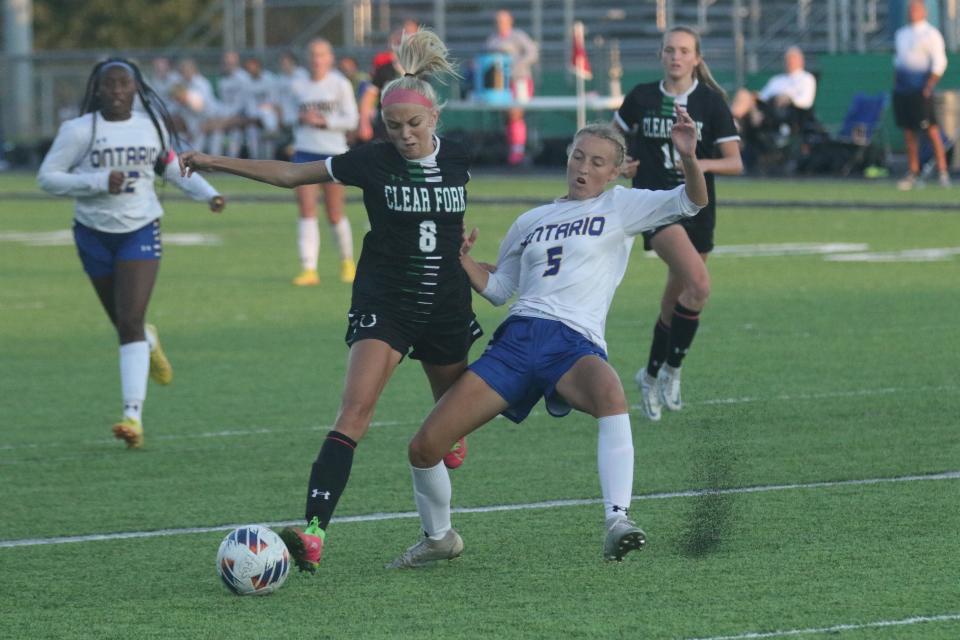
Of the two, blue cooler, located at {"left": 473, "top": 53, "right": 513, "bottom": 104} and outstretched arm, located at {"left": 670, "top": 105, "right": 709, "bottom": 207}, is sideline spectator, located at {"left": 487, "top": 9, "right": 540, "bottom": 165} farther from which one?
outstretched arm, located at {"left": 670, "top": 105, "right": 709, "bottom": 207}

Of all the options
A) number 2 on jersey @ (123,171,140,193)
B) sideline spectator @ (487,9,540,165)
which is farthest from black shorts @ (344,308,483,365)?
sideline spectator @ (487,9,540,165)

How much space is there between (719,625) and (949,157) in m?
25.4

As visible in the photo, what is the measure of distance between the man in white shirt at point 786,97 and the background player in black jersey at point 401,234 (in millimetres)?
22851

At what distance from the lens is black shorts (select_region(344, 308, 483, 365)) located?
7.12 m

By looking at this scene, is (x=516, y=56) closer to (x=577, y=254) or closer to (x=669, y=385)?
(x=669, y=385)

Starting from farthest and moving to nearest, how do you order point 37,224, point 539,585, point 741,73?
point 741,73, point 37,224, point 539,585

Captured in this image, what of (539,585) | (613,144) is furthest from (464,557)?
(613,144)

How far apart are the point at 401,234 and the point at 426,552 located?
3.95 feet

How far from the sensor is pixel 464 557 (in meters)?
7.20

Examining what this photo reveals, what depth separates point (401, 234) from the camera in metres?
7.20

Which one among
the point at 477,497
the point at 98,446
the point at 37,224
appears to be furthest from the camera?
the point at 37,224

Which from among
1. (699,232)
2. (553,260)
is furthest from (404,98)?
(699,232)

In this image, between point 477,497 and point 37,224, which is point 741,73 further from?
point 477,497

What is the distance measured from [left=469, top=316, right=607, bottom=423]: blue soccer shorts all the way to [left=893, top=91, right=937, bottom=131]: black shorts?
66.8ft
